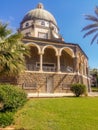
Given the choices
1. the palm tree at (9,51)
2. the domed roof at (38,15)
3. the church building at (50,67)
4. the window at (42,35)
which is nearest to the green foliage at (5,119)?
the palm tree at (9,51)

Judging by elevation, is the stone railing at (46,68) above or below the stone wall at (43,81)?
above

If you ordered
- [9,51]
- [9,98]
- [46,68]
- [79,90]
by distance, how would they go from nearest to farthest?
[9,98] → [9,51] → [79,90] → [46,68]

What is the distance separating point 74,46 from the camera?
30.3 meters

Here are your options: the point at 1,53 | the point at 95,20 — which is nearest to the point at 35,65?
the point at 95,20

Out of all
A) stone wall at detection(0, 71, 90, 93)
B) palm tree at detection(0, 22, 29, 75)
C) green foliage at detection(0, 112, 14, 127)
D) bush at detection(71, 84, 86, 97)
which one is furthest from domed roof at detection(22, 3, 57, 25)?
green foliage at detection(0, 112, 14, 127)

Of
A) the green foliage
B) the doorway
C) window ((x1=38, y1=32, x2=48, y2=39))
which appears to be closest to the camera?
the green foliage

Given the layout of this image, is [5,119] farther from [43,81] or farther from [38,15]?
[38,15]

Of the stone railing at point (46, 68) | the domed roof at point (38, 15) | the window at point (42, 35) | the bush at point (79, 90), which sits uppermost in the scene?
the domed roof at point (38, 15)

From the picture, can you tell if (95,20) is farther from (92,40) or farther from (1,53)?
(1,53)

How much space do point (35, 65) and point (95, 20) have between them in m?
13.5

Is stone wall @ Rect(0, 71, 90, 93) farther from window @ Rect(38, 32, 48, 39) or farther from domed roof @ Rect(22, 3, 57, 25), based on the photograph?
domed roof @ Rect(22, 3, 57, 25)

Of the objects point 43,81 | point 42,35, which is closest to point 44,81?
point 43,81

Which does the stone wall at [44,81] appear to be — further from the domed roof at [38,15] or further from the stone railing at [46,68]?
the domed roof at [38,15]

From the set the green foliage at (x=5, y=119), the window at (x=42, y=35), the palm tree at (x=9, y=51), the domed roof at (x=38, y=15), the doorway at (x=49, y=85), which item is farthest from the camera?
the domed roof at (x=38, y=15)
